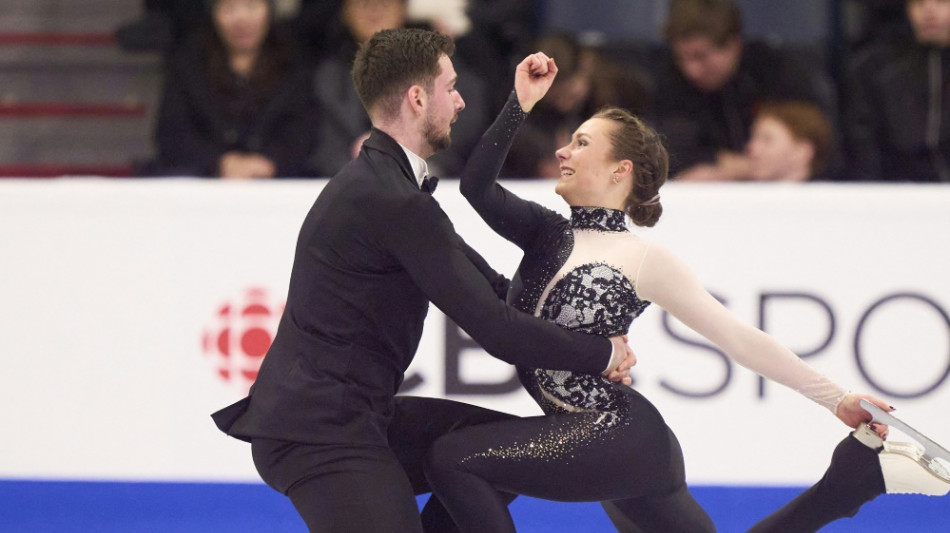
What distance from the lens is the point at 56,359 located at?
14.0ft

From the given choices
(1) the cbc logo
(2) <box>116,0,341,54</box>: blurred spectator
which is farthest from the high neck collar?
(2) <box>116,0,341,54</box>: blurred spectator

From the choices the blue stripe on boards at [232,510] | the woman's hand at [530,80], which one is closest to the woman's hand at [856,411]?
the woman's hand at [530,80]

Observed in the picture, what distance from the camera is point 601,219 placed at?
2848 millimetres

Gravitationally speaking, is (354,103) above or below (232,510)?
above

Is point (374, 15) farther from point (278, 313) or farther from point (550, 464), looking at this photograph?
point (550, 464)

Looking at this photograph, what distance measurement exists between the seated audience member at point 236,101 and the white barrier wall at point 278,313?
1.28m

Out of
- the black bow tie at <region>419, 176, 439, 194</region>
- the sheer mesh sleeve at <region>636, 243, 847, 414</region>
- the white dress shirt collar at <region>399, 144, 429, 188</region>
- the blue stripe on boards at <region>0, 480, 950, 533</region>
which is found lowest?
the blue stripe on boards at <region>0, 480, 950, 533</region>

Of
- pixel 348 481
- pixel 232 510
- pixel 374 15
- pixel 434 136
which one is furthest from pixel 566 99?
pixel 348 481

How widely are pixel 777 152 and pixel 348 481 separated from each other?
3.20 m

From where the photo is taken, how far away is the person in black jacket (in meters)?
2.56

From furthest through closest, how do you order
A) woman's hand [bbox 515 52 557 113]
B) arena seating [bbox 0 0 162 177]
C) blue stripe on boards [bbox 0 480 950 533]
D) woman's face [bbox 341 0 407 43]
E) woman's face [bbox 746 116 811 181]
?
arena seating [bbox 0 0 162 177]
woman's face [bbox 341 0 407 43]
woman's face [bbox 746 116 811 181]
blue stripe on boards [bbox 0 480 950 533]
woman's hand [bbox 515 52 557 113]

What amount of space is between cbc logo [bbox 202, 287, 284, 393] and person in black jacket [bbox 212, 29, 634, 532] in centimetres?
142

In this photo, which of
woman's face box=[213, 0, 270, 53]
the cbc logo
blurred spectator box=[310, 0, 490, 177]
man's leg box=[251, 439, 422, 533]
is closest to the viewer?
man's leg box=[251, 439, 422, 533]

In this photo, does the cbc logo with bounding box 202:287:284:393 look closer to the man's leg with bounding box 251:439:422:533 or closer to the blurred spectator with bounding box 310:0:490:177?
the blurred spectator with bounding box 310:0:490:177
